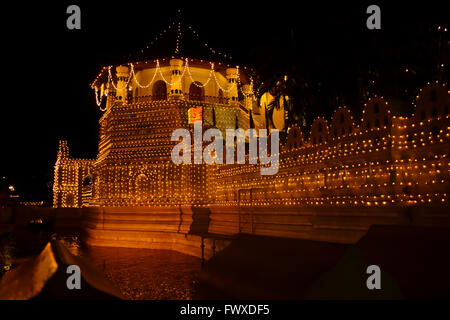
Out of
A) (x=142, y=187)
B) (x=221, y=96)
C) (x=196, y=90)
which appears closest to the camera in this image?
(x=142, y=187)

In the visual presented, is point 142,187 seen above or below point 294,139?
below

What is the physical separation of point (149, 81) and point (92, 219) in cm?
765

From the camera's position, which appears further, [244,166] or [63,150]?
[63,150]

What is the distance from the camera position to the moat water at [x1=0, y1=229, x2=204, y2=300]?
8194 mm

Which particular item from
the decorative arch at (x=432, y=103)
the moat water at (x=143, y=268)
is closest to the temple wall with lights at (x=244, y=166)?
the decorative arch at (x=432, y=103)

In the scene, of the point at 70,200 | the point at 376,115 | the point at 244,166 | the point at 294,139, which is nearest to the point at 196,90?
the point at 244,166

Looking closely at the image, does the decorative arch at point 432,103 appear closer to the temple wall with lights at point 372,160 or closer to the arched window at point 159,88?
the temple wall with lights at point 372,160

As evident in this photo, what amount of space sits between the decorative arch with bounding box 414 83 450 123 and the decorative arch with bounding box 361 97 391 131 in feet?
2.21

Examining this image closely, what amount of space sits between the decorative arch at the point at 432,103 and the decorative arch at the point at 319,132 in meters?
2.68

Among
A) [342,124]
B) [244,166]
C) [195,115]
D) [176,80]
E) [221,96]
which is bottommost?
[244,166]

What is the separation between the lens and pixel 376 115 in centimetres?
956

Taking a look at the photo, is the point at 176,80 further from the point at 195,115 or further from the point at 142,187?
the point at 142,187

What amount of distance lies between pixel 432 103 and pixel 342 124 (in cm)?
245

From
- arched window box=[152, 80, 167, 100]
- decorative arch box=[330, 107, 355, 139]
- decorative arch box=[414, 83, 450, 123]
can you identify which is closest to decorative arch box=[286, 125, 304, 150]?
decorative arch box=[330, 107, 355, 139]
